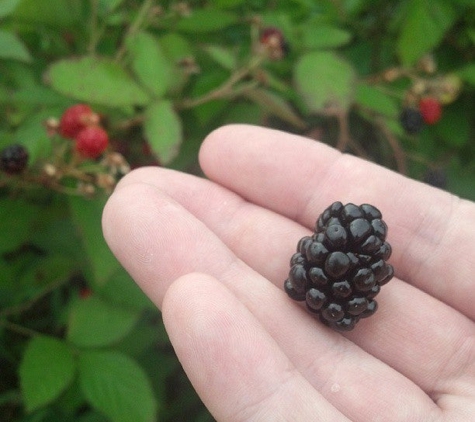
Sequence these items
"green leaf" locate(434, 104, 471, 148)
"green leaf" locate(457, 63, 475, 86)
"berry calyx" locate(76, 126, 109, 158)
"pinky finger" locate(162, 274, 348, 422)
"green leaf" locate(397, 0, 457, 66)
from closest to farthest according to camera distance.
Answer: "pinky finger" locate(162, 274, 348, 422)
"berry calyx" locate(76, 126, 109, 158)
"green leaf" locate(397, 0, 457, 66)
"green leaf" locate(457, 63, 475, 86)
"green leaf" locate(434, 104, 471, 148)

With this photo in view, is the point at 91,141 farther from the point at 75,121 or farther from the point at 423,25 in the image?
the point at 423,25

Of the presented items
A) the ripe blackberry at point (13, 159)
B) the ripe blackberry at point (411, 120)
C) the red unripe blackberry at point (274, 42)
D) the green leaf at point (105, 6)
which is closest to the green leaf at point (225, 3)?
the red unripe blackberry at point (274, 42)

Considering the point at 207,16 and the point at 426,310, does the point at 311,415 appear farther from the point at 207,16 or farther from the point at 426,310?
the point at 207,16

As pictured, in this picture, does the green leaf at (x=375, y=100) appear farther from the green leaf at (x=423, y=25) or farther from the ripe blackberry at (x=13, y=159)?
the ripe blackberry at (x=13, y=159)

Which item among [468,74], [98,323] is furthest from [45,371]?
[468,74]

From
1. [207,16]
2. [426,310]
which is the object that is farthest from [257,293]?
[207,16]

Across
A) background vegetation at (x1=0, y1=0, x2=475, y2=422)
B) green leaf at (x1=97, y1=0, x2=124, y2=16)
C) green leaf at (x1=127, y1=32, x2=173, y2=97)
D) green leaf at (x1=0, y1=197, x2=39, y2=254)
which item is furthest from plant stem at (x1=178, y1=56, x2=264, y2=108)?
green leaf at (x1=0, y1=197, x2=39, y2=254)

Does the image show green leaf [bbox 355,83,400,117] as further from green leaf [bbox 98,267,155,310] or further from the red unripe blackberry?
green leaf [bbox 98,267,155,310]
